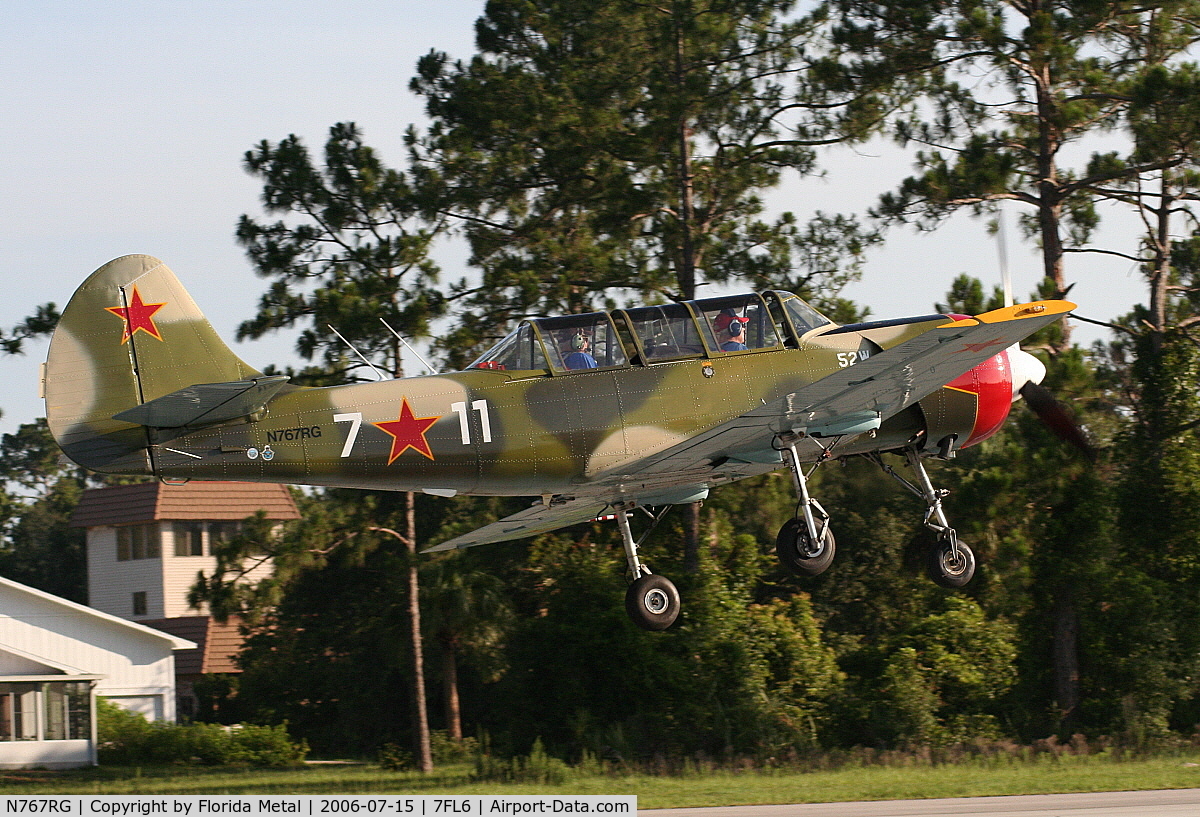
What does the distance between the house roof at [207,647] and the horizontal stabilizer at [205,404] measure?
30.1 metres

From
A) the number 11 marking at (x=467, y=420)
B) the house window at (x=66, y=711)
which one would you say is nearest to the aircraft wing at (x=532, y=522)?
the number 11 marking at (x=467, y=420)

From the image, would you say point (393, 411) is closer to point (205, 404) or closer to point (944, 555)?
point (205, 404)

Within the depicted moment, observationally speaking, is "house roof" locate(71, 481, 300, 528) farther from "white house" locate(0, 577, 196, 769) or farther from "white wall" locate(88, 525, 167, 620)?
"white house" locate(0, 577, 196, 769)

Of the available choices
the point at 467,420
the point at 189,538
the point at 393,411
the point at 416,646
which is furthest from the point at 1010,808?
the point at 189,538

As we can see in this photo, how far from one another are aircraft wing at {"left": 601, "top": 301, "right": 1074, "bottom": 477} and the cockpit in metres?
0.84

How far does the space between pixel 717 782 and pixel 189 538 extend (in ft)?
94.8

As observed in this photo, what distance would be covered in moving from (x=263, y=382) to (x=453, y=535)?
13.2m

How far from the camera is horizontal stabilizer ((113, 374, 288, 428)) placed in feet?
38.2

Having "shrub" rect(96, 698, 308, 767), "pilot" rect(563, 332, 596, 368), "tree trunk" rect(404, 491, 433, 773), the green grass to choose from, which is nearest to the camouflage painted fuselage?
"pilot" rect(563, 332, 596, 368)

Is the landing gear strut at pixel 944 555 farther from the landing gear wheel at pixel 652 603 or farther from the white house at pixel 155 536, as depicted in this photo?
the white house at pixel 155 536

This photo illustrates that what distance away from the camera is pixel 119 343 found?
1220 cm

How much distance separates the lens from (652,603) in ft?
45.2

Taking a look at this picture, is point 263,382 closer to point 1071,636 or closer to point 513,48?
point 513,48

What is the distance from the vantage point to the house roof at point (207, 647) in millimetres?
41188
